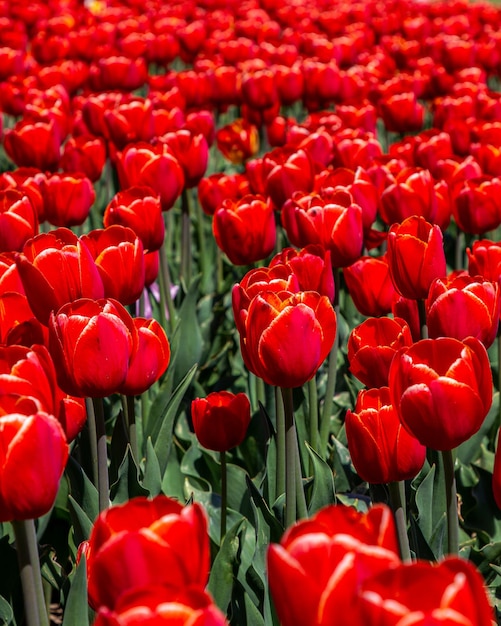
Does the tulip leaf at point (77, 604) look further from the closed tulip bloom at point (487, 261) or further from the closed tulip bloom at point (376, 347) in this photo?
the closed tulip bloom at point (487, 261)

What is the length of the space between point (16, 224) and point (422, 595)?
5.93ft

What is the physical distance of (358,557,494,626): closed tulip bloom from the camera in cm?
86

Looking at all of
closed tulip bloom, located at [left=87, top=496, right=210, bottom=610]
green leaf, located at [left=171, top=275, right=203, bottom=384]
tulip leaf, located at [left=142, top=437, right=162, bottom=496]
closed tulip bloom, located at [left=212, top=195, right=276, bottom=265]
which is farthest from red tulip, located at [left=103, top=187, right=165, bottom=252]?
closed tulip bloom, located at [left=87, top=496, right=210, bottom=610]

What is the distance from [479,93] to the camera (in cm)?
470

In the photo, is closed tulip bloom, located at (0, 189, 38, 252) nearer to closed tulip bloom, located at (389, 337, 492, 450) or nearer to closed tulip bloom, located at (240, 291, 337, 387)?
closed tulip bloom, located at (240, 291, 337, 387)

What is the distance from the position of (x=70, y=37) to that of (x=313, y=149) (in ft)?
12.9

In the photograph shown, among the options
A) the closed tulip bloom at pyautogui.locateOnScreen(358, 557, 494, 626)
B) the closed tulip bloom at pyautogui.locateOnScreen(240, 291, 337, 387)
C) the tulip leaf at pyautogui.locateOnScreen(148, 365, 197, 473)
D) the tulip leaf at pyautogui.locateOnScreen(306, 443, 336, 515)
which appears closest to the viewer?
the closed tulip bloom at pyautogui.locateOnScreen(358, 557, 494, 626)

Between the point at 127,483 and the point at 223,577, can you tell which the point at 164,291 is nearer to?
the point at 127,483

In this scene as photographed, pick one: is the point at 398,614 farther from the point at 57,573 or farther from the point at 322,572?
the point at 57,573

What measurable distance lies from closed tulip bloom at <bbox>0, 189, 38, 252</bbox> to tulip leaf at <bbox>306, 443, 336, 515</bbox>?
3.24 feet

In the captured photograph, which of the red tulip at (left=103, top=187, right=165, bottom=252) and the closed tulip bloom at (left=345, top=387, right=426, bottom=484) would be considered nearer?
the closed tulip bloom at (left=345, top=387, right=426, bottom=484)

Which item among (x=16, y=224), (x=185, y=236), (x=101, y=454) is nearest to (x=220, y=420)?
(x=101, y=454)

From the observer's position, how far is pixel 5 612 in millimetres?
1880

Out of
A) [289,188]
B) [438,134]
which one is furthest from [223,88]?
[289,188]
